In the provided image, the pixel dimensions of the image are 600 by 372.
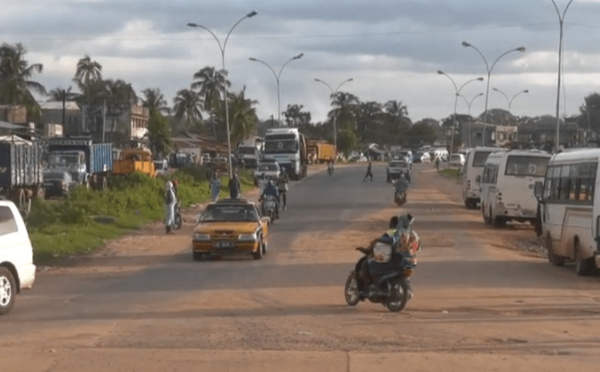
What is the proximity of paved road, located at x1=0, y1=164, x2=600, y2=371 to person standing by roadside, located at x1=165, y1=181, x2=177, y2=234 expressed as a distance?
2.99 m

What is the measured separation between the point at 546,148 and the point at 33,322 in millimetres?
34374

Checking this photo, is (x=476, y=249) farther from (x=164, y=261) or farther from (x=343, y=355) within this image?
(x=343, y=355)

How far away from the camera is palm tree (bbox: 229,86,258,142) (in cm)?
11862

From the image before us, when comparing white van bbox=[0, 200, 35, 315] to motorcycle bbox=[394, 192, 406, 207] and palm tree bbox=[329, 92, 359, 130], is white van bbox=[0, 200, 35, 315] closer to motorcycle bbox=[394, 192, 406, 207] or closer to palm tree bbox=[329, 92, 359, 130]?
motorcycle bbox=[394, 192, 406, 207]

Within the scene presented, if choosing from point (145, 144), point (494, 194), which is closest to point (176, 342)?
point (494, 194)

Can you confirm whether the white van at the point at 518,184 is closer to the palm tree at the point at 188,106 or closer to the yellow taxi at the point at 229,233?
the yellow taxi at the point at 229,233

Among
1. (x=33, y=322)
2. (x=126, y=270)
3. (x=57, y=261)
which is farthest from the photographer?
(x=57, y=261)

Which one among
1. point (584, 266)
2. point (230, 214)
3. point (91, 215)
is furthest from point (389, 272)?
point (91, 215)

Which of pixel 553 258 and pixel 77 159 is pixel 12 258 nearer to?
pixel 553 258

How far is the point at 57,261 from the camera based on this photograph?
28125 mm

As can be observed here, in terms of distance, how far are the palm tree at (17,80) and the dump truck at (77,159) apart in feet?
98.3

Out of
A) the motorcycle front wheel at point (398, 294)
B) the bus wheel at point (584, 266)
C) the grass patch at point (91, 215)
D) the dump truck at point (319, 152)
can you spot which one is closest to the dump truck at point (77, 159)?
the grass patch at point (91, 215)

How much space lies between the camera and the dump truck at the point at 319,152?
116 m

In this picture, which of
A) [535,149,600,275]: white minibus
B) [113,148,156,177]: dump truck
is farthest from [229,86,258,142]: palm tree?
[535,149,600,275]: white minibus
